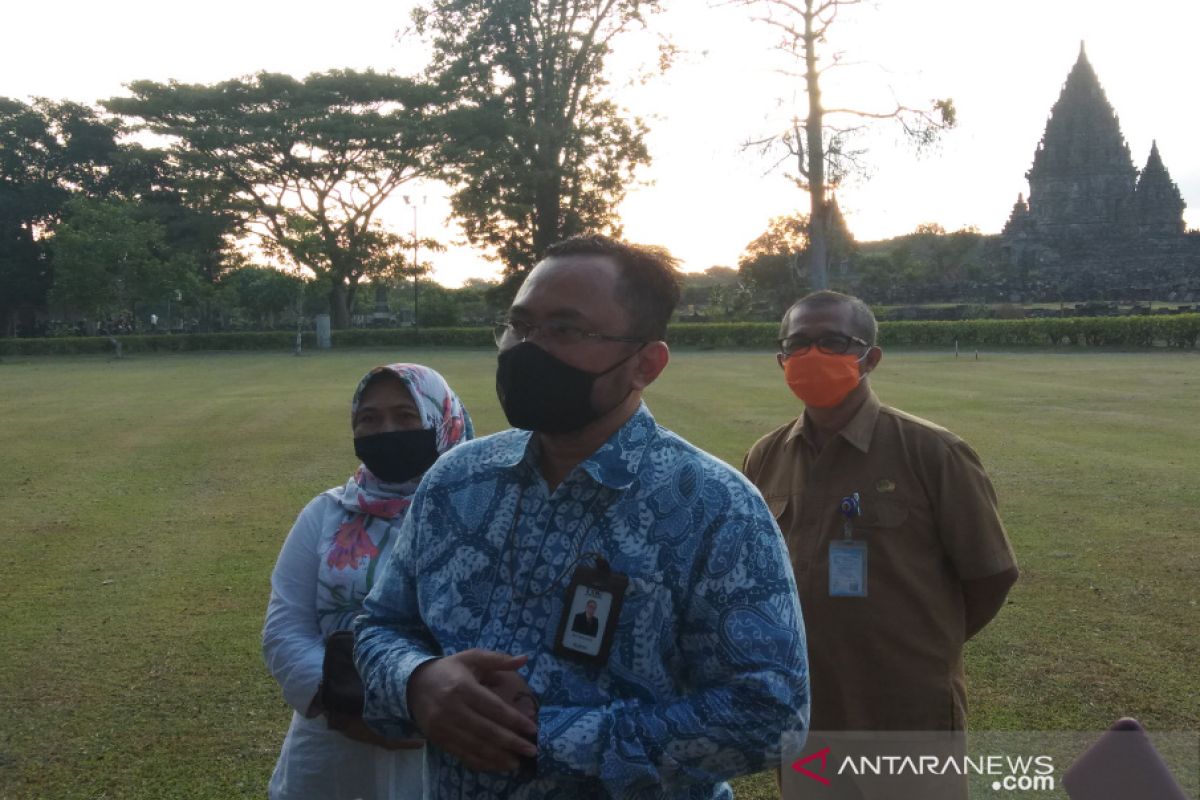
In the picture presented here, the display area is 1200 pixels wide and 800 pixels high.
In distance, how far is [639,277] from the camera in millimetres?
2062

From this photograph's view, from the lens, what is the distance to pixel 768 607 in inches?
69.7

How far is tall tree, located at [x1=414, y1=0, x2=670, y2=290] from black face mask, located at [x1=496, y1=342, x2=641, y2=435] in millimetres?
39629

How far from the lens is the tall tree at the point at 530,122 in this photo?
1631 inches

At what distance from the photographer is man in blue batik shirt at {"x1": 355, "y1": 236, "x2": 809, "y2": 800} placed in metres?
1.72

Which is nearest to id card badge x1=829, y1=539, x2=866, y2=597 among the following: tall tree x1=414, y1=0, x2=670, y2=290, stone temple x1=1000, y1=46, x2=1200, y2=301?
tall tree x1=414, y1=0, x2=670, y2=290

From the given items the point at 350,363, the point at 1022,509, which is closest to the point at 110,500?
the point at 1022,509

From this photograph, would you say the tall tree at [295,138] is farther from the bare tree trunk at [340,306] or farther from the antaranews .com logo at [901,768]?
the antaranews .com logo at [901,768]

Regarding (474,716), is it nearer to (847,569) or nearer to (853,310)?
(847,569)

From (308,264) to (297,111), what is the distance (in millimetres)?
6884

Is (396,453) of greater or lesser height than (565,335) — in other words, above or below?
below

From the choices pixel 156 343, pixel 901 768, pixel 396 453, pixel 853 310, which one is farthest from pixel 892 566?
pixel 156 343

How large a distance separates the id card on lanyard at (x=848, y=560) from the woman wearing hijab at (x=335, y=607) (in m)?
1.17

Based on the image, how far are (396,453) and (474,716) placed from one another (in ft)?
4.26

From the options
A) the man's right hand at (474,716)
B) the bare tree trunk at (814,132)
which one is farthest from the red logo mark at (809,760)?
the bare tree trunk at (814,132)
